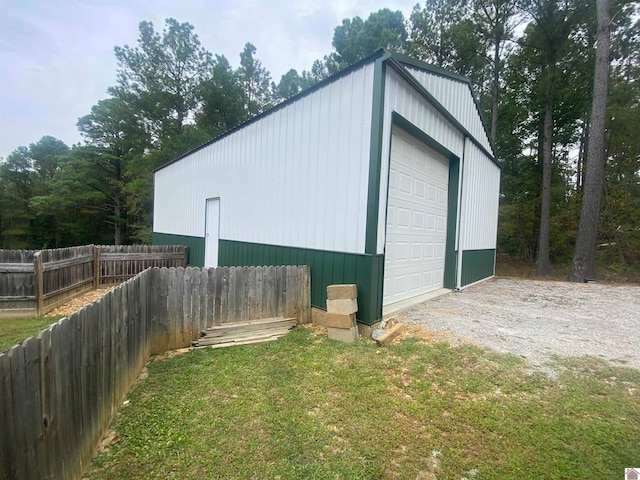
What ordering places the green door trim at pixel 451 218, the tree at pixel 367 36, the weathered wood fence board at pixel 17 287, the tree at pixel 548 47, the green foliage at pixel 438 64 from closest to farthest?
the weathered wood fence board at pixel 17 287
the green door trim at pixel 451 218
the tree at pixel 548 47
the green foliage at pixel 438 64
the tree at pixel 367 36

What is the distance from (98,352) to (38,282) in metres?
5.09

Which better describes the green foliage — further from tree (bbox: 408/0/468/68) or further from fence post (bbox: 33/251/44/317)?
fence post (bbox: 33/251/44/317)

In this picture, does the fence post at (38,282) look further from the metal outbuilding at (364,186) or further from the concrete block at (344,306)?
the concrete block at (344,306)

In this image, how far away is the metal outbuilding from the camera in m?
3.94

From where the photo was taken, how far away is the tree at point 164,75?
19.1m

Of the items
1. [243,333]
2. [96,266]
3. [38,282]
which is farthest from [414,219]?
[96,266]

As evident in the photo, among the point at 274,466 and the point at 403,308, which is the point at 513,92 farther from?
the point at 274,466

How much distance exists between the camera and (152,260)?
30.2 feet

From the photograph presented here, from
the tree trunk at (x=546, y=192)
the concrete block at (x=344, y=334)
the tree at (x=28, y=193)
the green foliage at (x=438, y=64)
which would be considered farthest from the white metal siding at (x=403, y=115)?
the tree at (x=28, y=193)

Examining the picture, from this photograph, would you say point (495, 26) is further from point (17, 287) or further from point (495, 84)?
point (17, 287)

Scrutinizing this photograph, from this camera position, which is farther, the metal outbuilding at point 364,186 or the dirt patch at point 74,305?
the dirt patch at point 74,305

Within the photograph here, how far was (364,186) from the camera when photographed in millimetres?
3891

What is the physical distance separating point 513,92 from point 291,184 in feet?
52.9

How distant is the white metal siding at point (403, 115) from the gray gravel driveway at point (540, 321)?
5.71 ft
